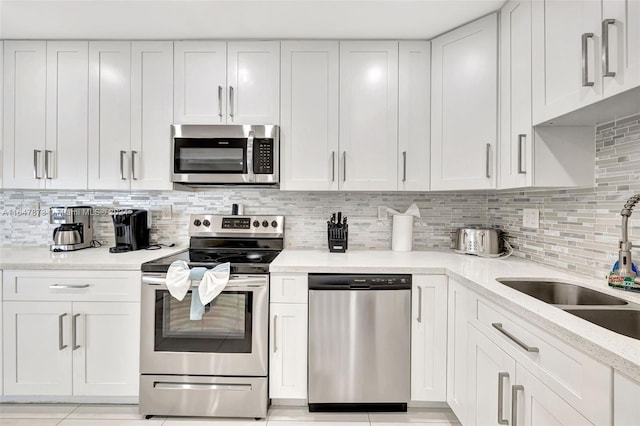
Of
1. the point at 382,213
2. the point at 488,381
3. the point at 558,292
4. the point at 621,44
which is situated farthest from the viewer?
the point at 382,213

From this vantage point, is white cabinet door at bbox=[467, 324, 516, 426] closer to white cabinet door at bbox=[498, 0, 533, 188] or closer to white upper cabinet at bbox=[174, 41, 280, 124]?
white cabinet door at bbox=[498, 0, 533, 188]

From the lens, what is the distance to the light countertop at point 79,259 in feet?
6.51

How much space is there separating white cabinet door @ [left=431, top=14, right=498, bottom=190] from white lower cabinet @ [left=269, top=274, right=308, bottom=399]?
1.14m

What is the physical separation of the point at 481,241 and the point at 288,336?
1384 mm

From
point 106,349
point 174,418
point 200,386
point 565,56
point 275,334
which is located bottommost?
point 174,418

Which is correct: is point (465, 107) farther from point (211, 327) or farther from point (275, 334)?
point (211, 327)

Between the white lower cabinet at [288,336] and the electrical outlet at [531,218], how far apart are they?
140 centimetres

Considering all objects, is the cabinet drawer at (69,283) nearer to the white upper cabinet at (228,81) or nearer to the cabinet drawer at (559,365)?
the white upper cabinet at (228,81)

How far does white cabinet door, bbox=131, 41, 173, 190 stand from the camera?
2.31 metres

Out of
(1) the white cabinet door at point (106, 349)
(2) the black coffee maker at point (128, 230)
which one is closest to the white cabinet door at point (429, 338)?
(1) the white cabinet door at point (106, 349)

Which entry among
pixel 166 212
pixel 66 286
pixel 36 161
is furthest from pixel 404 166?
pixel 36 161

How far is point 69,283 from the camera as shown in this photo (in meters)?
1.99

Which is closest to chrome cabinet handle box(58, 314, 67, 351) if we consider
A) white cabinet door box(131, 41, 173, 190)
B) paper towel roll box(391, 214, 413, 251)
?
white cabinet door box(131, 41, 173, 190)

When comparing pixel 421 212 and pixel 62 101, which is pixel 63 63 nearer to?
pixel 62 101
